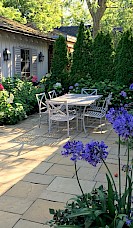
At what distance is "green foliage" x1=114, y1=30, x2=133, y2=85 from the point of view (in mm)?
7766

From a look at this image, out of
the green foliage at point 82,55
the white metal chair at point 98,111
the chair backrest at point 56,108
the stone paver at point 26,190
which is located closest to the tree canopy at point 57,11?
the green foliage at point 82,55

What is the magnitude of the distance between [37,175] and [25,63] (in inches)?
258

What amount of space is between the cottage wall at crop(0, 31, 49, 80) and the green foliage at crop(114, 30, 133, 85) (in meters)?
3.42

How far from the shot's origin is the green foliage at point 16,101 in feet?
21.2

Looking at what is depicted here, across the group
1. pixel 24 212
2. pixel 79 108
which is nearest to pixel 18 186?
pixel 24 212

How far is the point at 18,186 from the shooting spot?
3275mm

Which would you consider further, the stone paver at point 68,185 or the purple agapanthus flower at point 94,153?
the stone paver at point 68,185

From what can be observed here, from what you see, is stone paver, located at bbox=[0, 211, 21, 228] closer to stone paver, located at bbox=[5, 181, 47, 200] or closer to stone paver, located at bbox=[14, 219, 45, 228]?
stone paver, located at bbox=[14, 219, 45, 228]

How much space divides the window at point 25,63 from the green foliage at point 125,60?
3.47 meters

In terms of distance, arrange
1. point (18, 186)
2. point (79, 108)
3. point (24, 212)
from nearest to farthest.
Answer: point (24, 212), point (18, 186), point (79, 108)

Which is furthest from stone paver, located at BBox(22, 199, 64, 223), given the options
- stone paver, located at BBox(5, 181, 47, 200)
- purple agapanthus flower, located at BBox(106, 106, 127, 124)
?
purple agapanthus flower, located at BBox(106, 106, 127, 124)

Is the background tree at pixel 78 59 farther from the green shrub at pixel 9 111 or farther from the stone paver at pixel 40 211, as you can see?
the stone paver at pixel 40 211

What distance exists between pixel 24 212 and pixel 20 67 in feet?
22.6

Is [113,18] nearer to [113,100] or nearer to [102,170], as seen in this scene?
[113,100]
